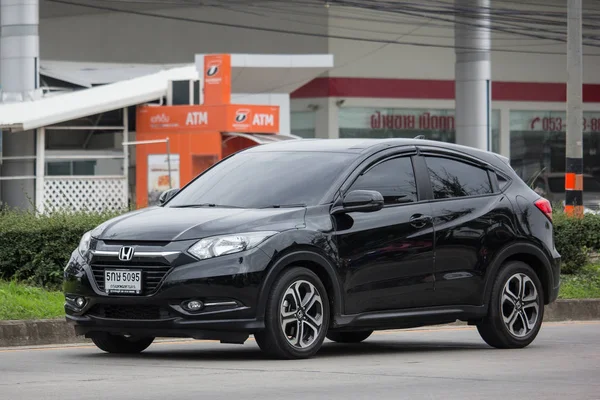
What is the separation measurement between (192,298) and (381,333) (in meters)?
4.11

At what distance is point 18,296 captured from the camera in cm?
1345

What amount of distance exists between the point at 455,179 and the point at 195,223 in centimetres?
263

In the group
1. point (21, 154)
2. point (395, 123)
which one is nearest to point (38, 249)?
point (21, 154)

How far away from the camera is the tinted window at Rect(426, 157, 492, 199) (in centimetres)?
1137

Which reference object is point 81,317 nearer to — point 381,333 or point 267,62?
point 381,333

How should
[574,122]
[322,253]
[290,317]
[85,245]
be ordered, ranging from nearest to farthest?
1. [290,317]
2. [322,253]
3. [85,245]
4. [574,122]

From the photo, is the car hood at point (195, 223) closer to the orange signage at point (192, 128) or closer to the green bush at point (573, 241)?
the green bush at point (573, 241)

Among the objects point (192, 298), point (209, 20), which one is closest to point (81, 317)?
point (192, 298)

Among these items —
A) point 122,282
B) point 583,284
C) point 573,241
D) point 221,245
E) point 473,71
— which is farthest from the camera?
point 473,71

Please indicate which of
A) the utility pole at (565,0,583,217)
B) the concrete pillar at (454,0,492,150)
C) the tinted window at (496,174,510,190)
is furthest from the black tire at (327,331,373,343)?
the concrete pillar at (454,0,492,150)

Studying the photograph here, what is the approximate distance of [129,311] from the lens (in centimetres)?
994

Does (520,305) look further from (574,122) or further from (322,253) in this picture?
(574,122)

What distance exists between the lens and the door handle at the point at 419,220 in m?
10.9

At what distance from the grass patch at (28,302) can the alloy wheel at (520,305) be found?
4129mm
